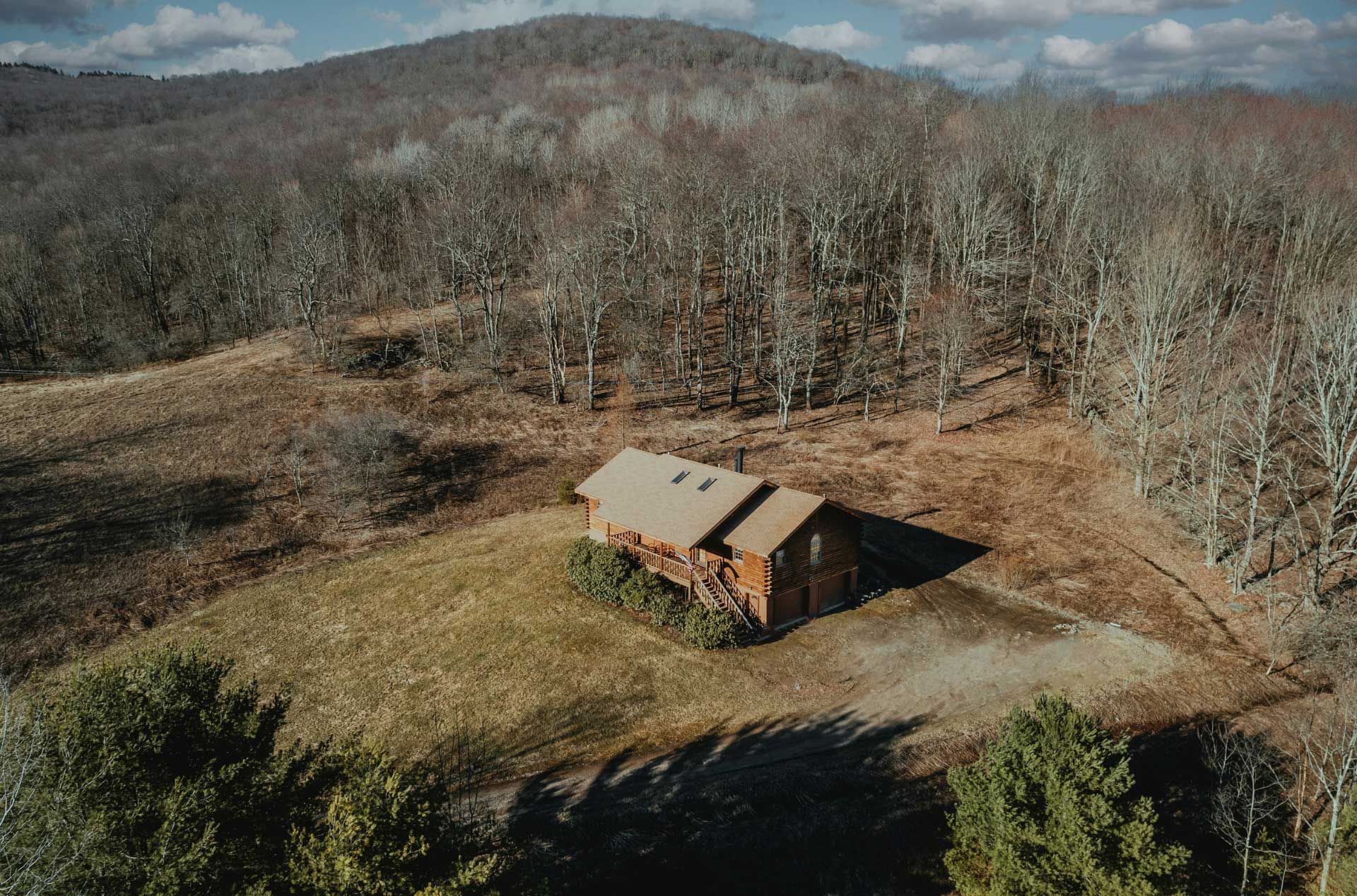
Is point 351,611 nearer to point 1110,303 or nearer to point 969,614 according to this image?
point 969,614

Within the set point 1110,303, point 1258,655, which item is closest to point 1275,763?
point 1258,655

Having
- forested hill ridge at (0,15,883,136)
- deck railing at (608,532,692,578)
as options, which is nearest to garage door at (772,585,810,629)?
deck railing at (608,532,692,578)

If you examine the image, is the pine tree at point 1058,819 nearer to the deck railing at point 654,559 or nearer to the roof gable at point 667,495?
the roof gable at point 667,495

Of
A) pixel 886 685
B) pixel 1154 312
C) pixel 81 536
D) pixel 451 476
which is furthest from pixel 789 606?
pixel 81 536

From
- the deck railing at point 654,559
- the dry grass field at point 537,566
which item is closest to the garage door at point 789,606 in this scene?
the dry grass field at point 537,566

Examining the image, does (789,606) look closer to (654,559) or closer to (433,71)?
(654,559)
